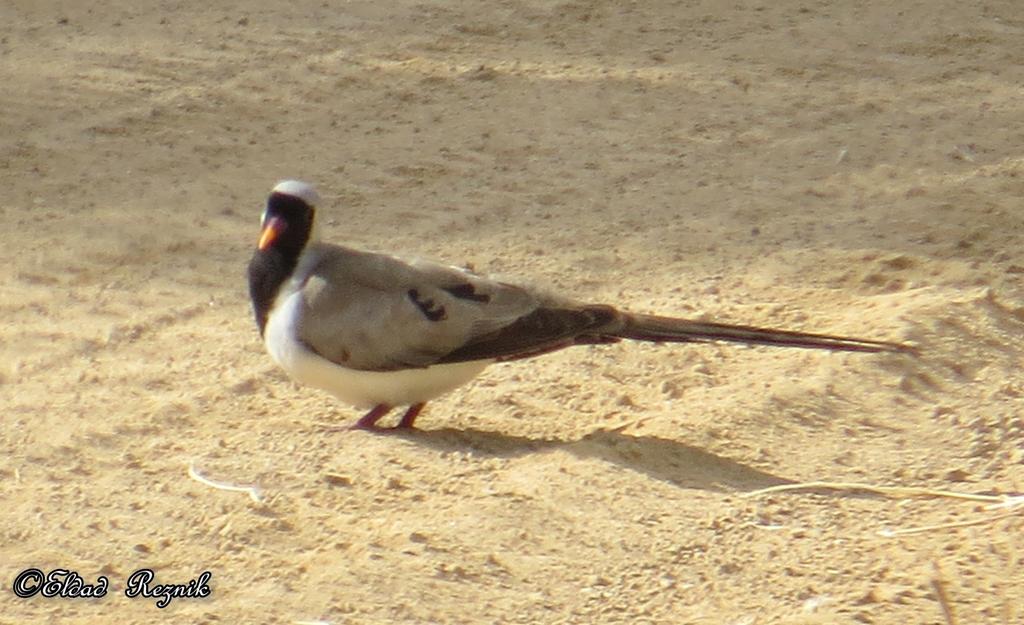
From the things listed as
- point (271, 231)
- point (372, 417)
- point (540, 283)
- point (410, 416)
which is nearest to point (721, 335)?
point (410, 416)

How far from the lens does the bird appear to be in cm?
561

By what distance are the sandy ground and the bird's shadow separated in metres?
0.02

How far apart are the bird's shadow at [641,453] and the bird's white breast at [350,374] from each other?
0.49 feet

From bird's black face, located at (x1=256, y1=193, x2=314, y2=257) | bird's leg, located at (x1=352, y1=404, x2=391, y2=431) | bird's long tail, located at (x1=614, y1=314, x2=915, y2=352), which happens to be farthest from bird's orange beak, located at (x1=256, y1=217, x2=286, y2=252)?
bird's long tail, located at (x1=614, y1=314, x2=915, y2=352)

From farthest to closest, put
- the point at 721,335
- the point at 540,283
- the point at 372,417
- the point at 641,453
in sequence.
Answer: the point at 540,283
the point at 372,417
the point at 721,335
the point at 641,453

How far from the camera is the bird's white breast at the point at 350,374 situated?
5.62 meters

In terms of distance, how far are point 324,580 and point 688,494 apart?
1.21m

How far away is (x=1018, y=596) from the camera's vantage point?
4.62 m

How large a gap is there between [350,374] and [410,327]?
26 centimetres

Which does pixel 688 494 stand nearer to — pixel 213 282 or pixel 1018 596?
pixel 1018 596

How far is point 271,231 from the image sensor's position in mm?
5809

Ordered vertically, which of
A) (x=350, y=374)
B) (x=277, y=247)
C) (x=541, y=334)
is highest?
(x=277, y=247)

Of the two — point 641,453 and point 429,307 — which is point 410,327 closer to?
point 429,307

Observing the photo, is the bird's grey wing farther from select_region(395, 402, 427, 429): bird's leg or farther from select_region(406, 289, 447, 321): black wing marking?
select_region(395, 402, 427, 429): bird's leg
